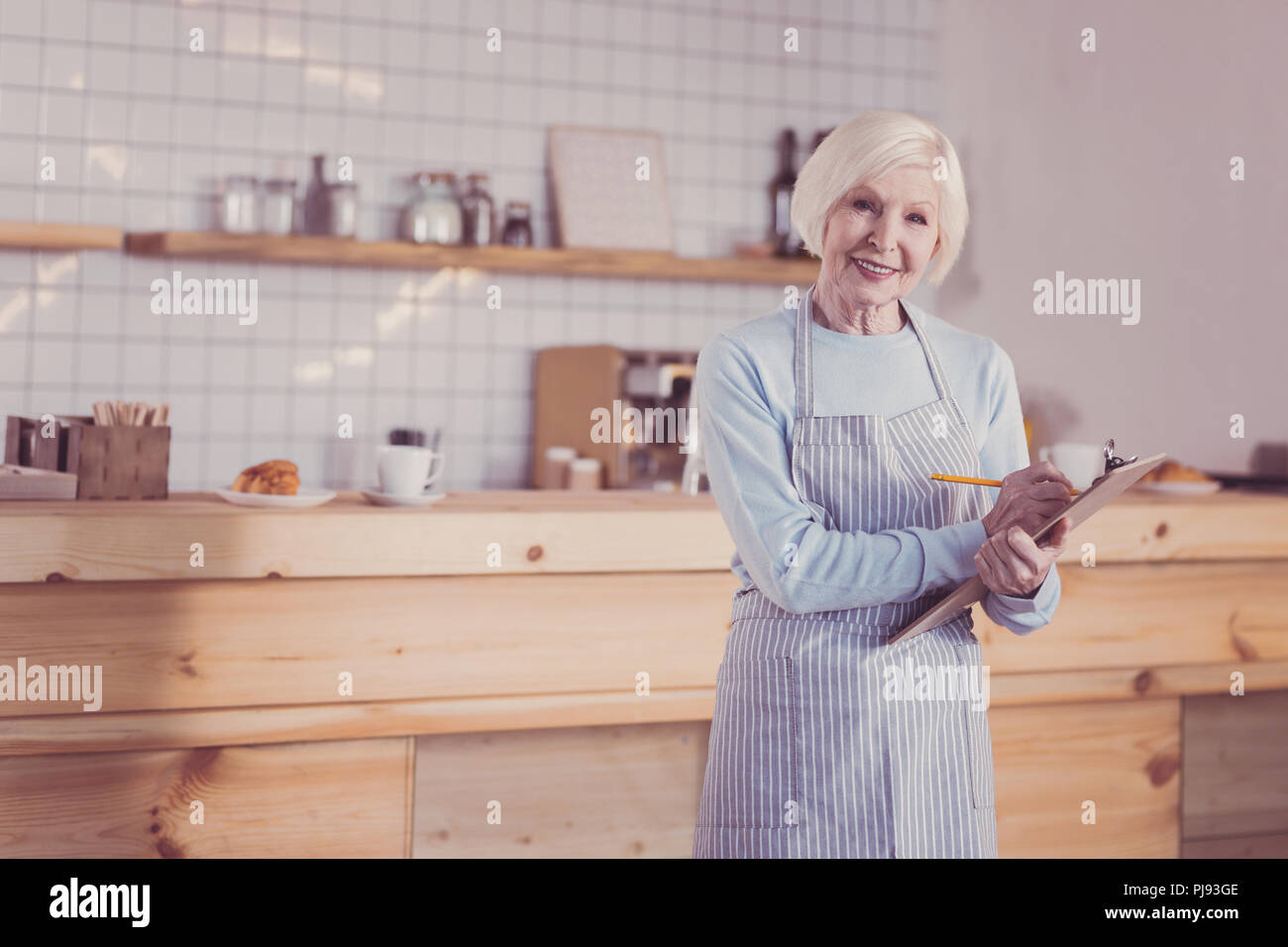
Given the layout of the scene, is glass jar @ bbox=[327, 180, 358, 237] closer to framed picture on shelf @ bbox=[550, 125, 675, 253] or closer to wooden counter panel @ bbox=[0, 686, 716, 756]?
framed picture on shelf @ bbox=[550, 125, 675, 253]

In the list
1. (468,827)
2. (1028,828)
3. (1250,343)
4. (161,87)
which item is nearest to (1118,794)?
(1028,828)

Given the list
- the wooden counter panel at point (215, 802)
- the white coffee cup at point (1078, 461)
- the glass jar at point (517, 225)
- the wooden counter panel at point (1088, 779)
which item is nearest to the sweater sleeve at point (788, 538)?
the wooden counter panel at point (215, 802)

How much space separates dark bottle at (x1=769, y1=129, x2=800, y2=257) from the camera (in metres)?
3.85

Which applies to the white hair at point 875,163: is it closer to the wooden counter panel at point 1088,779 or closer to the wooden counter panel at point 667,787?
the wooden counter panel at point 667,787

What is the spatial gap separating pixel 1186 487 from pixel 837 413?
143 centimetres

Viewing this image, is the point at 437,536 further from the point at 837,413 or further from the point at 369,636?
the point at 837,413

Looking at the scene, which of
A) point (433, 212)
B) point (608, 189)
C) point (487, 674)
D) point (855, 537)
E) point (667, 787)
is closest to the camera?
point (855, 537)

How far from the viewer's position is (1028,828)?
2.24m

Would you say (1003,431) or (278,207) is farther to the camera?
(278,207)

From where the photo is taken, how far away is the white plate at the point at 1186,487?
2.49 metres

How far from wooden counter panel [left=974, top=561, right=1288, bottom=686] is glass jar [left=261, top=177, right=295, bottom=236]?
2.18 metres

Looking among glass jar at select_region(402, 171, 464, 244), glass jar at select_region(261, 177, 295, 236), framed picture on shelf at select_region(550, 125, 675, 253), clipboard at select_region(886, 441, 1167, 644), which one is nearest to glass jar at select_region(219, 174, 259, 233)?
glass jar at select_region(261, 177, 295, 236)

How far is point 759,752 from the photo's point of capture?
1364mm

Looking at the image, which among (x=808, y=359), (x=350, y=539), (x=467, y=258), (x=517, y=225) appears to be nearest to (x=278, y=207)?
(x=467, y=258)
